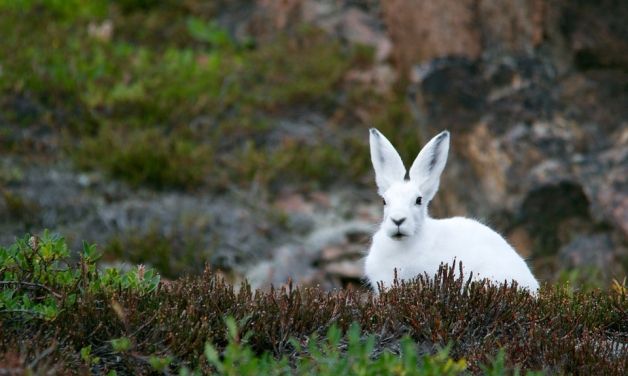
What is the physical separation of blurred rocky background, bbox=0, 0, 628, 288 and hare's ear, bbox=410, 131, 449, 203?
3192 mm

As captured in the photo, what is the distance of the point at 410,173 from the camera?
5.89m

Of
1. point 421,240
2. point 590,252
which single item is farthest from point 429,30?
point 421,240

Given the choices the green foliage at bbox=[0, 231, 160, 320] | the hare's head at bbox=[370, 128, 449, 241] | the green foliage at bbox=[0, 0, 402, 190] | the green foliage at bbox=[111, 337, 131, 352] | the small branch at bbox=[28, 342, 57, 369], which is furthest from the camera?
the green foliage at bbox=[0, 0, 402, 190]

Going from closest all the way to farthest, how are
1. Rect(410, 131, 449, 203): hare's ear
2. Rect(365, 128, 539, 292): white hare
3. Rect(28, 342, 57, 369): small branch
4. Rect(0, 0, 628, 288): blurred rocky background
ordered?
Rect(28, 342, 57, 369): small branch < Rect(365, 128, 539, 292): white hare < Rect(410, 131, 449, 203): hare's ear < Rect(0, 0, 628, 288): blurred rocky background

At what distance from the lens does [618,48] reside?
938 centimetres

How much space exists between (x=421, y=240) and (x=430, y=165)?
49 cm

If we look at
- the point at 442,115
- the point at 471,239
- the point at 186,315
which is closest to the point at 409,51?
the point at 442,115

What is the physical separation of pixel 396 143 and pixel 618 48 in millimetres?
2911

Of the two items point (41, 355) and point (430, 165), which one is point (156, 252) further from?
point (41, 355)

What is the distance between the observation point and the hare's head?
5750mm

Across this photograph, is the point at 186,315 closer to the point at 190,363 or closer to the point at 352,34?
the point at 190,363

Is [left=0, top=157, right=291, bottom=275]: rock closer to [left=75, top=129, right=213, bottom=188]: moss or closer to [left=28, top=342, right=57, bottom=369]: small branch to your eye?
[left=75, top=129, right=213, bottom=188]: moss

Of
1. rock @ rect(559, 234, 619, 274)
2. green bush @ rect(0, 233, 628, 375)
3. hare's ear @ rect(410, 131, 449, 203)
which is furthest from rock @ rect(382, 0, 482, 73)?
green bush @ rect(0, 233, 628, 375)

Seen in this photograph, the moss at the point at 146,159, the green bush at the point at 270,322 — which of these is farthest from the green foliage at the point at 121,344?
the moss at the point at 146,159
